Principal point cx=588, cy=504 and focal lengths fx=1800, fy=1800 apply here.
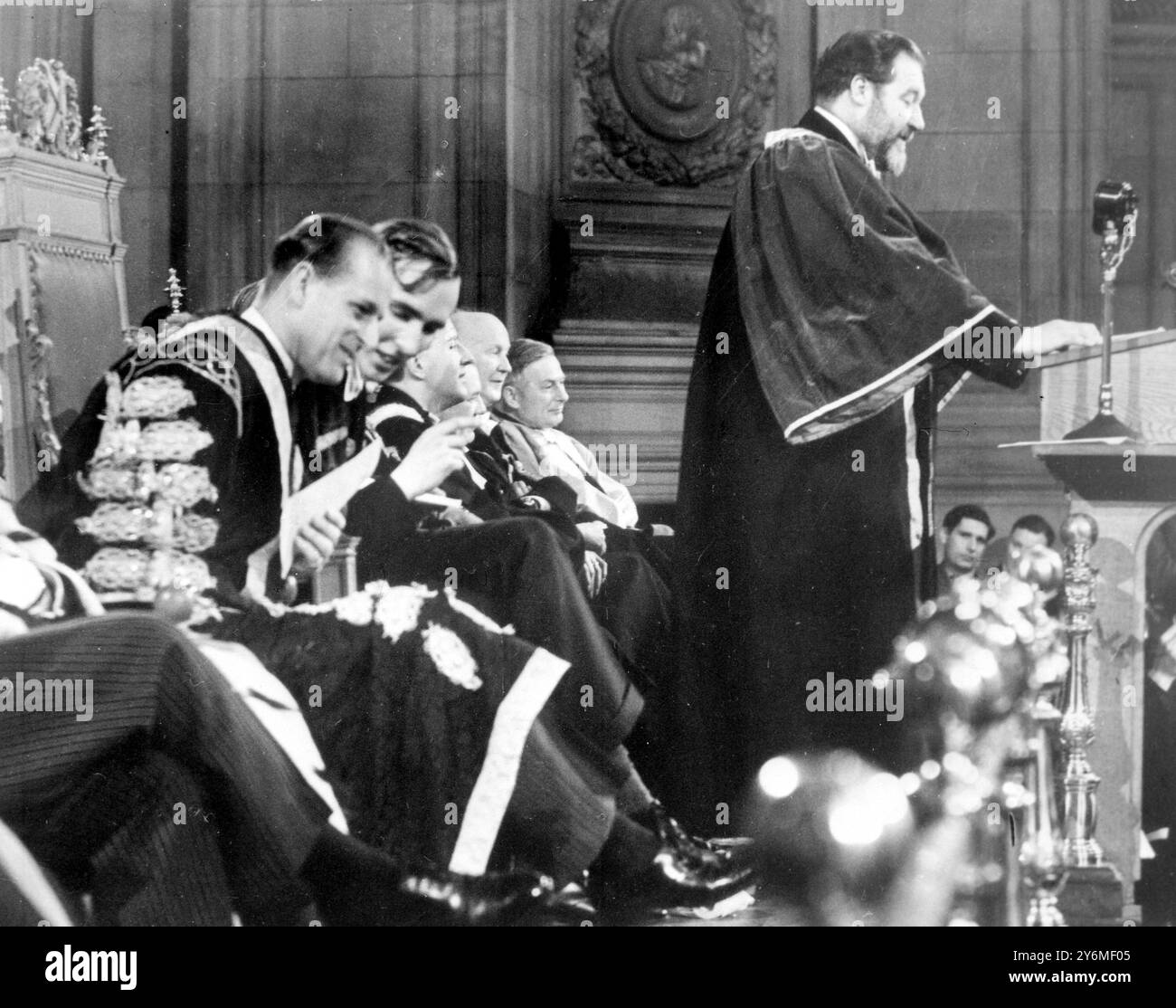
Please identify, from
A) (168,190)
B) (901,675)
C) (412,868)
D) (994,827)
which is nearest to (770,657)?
(901,675)

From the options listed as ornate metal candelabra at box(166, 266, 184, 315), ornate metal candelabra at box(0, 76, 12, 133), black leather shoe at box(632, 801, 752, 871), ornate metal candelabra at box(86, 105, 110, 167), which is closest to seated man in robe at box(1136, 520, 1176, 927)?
black leather shoe at box(632, 801, 752, 871)

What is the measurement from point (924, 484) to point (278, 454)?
1952 mm

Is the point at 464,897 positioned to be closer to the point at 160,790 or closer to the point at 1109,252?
the point at 160,790

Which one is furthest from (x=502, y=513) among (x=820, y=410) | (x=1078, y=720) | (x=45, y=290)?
(x=1078, y=720)

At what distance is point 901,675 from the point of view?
18.0 ft

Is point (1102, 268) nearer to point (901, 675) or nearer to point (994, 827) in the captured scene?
point (901, 675)

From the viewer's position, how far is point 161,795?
199 inches

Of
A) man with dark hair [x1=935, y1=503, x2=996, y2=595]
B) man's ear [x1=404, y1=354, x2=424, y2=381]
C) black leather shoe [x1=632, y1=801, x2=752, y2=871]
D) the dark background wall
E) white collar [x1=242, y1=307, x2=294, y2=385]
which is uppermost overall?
the dark background wall

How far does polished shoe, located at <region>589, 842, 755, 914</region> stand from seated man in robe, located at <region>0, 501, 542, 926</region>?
0.29 metres

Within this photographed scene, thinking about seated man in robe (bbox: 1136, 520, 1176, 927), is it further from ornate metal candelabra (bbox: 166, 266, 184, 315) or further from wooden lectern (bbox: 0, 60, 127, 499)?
wooden lectern (bbox: 0, 60, 127, 499)

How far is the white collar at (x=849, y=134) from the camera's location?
5.49m

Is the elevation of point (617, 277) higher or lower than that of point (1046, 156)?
lower

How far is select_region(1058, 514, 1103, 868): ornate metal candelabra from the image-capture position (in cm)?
543
